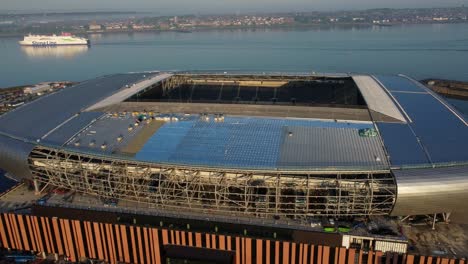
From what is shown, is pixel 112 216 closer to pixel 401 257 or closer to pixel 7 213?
pixel 7 213

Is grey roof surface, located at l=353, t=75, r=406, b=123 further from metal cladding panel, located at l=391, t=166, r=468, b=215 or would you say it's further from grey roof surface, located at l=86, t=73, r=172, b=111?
grey roof surface, located at l=86, t=73, r=172, b=111

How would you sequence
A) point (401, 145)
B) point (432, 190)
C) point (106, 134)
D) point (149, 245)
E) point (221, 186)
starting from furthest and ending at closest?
point (106, 134)
point (401, 145)
point (149, 245)
point (221, 186)
point (432, 190)

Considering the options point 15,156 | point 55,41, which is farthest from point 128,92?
point 55,41

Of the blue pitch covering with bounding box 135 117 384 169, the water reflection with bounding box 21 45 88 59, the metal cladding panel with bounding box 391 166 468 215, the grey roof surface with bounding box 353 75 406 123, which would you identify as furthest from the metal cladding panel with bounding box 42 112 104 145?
the water reflection with bounding box 21 45 88 59

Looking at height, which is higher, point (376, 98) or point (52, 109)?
point (376, 98)

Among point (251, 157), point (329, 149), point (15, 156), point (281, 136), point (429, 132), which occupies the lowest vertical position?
point (15, 156)

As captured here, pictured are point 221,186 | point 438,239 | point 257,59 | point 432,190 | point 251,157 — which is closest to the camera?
point 432,190

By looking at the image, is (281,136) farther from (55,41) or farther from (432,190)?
(55,41)
